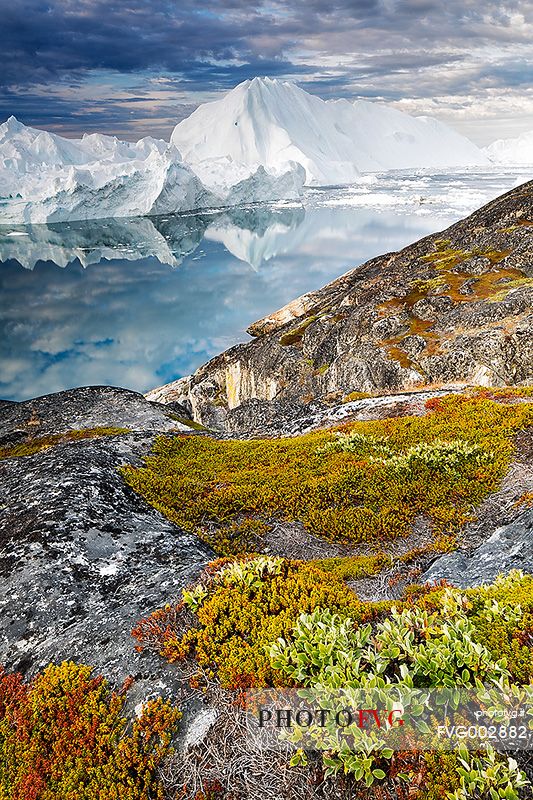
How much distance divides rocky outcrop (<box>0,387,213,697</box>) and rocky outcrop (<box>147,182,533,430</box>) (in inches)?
1264

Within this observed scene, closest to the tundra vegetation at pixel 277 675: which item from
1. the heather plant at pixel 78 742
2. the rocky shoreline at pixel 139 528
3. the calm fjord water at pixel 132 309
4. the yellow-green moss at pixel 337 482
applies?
the heather plant at pixel 78 742

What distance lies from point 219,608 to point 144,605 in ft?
4.63

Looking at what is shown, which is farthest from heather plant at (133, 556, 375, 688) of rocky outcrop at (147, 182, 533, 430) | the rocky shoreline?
rocky outcrop at (147, 182, 533, 430)

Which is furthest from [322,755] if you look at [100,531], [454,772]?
[100,531]

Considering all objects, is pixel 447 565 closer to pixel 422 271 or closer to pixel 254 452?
pixel 254 452

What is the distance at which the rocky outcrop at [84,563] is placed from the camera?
6.39 m

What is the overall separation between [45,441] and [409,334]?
39895 millimetres

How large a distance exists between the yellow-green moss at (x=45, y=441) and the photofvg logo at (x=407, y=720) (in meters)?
23.0

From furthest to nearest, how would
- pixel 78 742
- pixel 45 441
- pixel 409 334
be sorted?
pixel 409 334
pixel 45 441
pixel 78 742

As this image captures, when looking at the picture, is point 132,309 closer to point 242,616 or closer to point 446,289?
point 446,289

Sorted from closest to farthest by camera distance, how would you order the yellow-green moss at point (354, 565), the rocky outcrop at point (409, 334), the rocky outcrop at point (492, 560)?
1. the rocky outcrop at point (492, 560)
2. the yellow-green moss at point (354, 565)
3. the rocky outcrop at point (409, 334)

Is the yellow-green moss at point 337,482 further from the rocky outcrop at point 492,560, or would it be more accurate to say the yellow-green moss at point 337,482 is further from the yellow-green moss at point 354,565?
the rocky outcrop at point 492,560

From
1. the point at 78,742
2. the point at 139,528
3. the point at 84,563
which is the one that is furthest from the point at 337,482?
the point at 78,742

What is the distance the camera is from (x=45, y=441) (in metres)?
29.8
